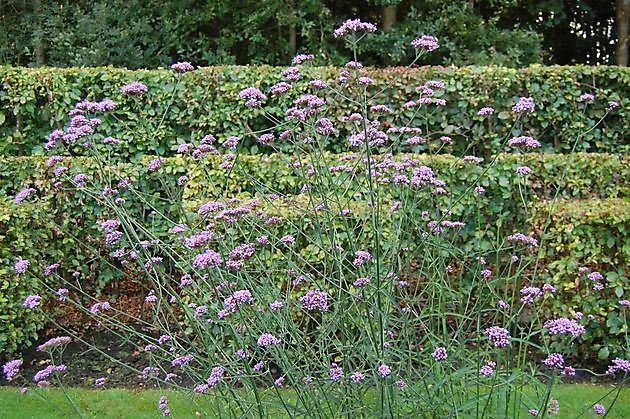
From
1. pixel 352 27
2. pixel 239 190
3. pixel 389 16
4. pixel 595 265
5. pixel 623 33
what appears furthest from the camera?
pixel 623 33

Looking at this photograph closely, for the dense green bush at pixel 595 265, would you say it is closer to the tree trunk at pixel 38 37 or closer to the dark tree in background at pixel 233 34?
the dark tree in background at pixel 233 34

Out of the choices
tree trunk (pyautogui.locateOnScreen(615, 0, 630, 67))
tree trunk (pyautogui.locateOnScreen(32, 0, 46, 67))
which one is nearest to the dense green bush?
tree trunk (pyautogui.locateOnScreen(615, 0, 630, 67))

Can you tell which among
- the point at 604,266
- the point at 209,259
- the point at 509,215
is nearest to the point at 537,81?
the point at 509,215

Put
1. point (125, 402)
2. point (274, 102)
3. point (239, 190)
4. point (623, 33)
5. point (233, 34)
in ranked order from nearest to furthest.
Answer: point (125, 402) → point (239, 190) → point (274, 102) → point (233, 34) → point (623, 33)

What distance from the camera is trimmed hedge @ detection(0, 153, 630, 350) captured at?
476cm

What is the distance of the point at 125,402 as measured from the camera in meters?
4.04

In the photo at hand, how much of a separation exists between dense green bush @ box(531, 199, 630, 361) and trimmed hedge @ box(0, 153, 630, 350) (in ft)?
1.40

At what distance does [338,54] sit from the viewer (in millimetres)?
9047

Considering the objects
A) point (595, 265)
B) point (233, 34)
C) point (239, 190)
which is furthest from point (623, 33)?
point (239, 190)

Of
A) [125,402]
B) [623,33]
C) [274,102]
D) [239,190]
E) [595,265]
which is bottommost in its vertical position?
[125,402]

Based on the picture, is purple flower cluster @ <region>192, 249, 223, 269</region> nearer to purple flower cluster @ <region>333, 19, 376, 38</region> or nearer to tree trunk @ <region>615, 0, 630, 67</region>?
purple flower cluster @ <region>333, 19, 376, 38</region>

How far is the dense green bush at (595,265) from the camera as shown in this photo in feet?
14.1

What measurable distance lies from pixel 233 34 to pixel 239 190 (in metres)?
4.59

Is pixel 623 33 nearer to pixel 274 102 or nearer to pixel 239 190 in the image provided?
pixel 274 102
